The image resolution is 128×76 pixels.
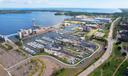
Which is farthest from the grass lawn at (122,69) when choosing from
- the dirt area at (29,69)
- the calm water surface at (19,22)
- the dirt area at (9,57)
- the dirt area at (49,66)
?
the calm water surface at (19,22)

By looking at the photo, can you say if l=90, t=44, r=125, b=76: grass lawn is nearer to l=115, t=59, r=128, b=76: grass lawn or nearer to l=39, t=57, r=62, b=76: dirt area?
l=115, t=59, r=128, b=76: grass lawn

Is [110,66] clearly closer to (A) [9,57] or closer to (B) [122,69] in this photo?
(B) [122,69]

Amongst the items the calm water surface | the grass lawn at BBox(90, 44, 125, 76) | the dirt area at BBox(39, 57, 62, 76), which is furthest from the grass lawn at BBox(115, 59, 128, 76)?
the calm water surface

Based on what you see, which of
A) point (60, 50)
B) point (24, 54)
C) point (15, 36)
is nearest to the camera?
point (24, 54)

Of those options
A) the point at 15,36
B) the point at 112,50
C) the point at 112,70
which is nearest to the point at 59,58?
the point at 112,70

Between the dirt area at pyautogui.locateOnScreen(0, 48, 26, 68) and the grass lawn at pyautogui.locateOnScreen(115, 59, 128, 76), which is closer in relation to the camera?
the grass lawn at pyautogui.locateOnScreen(115, 59, 128, 76)

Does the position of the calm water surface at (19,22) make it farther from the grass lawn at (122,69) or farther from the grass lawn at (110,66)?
the grass lawn at (122,69)

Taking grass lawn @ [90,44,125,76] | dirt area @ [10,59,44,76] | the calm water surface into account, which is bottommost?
dirt area @ [10,59,44,76]

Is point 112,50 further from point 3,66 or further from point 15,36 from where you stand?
point 15,36
